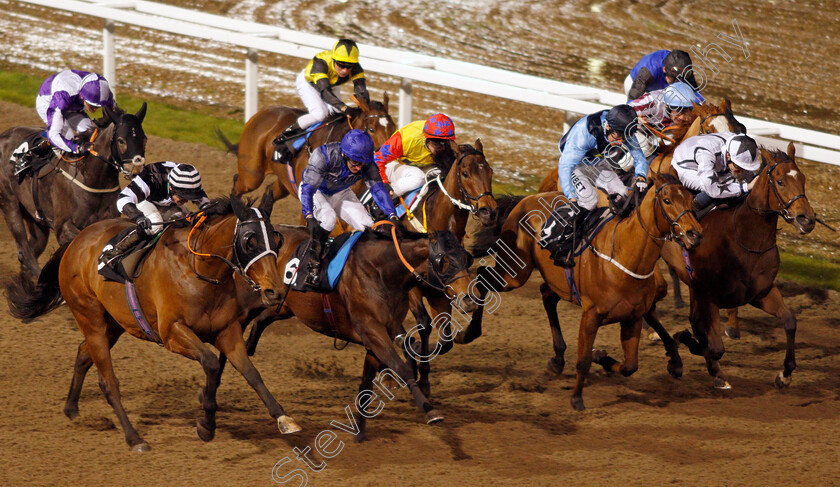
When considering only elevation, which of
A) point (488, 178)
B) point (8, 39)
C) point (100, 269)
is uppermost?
point (488, 178)

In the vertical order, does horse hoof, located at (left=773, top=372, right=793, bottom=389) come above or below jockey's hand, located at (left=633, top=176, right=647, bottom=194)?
below

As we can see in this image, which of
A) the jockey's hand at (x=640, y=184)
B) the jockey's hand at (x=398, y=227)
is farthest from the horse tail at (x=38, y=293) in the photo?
the jockey's hand at (x=640, y=184)

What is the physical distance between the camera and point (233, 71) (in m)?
15.1

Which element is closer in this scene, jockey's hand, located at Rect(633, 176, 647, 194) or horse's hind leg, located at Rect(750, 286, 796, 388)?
jockey's hand, located at Rect(633, 176, 647, 194)

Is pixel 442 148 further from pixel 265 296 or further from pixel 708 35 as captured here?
pixel 708 35

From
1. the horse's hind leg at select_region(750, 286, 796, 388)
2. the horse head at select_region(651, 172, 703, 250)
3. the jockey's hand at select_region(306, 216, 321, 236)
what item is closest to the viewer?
the horse head at select_region(651, 172, 703, 250)

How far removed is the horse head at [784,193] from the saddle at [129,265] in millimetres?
3941

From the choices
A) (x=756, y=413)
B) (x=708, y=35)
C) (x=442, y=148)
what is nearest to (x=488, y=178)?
(x=442, y=148)

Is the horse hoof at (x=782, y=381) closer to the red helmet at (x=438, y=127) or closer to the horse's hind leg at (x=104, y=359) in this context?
the red helmet at (x=438, y=127)

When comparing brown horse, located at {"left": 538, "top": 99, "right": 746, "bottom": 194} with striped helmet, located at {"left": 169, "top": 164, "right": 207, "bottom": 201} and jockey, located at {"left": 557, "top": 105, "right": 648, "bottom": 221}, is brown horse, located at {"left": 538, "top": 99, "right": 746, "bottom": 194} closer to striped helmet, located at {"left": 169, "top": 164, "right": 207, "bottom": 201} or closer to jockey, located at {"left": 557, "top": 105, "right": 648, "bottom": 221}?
jockey, located at {"left": 557, "top": 105, "right": 648, "bottom": 221}

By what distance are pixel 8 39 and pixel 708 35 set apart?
10856 mm

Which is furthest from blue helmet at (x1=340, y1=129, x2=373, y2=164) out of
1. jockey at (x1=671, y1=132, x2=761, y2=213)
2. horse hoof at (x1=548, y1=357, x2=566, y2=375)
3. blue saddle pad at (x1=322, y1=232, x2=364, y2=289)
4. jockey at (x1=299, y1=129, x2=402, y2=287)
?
jockey at (x1=671, y1=132, x2=761, y2=213)

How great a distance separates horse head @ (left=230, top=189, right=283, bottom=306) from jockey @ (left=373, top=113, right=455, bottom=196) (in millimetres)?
1986

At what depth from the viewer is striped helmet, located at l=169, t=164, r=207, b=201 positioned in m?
6.38
